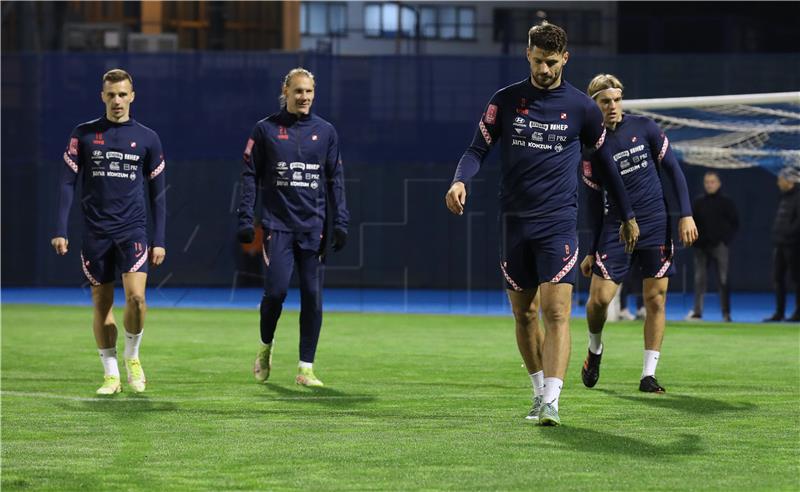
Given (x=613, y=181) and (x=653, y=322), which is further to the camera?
(x=653, y=322)

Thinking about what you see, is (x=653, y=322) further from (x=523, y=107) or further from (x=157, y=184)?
(x=157, y=184)

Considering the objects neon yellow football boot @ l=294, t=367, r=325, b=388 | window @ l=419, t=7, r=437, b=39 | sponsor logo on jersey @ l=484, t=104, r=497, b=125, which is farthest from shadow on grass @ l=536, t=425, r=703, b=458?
window @ l=419, t=7, r=437, b=39

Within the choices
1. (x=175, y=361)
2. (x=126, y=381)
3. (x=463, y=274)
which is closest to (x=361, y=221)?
(x=463, y=274)

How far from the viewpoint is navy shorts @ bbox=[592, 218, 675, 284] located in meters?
10.0

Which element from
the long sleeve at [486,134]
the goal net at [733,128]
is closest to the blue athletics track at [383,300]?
the goal net at [733,128]

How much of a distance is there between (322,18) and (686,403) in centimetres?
2678

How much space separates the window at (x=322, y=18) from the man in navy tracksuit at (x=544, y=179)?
24.6 m

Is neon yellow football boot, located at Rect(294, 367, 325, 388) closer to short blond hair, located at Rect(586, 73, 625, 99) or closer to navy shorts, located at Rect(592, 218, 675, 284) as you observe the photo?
navy shorts, located at Rect(592, 218, 675, 284)

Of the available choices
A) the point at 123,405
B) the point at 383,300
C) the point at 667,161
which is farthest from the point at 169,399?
the point at 383,300

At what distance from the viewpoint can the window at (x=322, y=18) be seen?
107 feet

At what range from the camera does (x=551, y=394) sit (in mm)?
7715

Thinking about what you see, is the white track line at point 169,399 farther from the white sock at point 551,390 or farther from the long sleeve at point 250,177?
the white sock at point 551,390

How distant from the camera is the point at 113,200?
9.71 meters

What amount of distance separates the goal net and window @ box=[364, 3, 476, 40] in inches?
505
